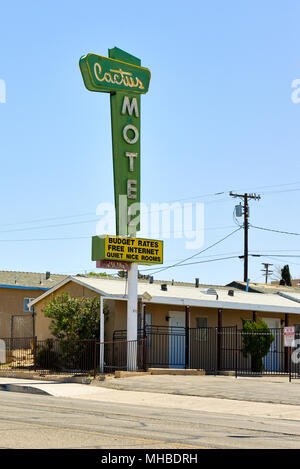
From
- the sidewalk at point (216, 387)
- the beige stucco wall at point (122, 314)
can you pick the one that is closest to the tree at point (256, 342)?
the beige stucco wall at point (122, 314)

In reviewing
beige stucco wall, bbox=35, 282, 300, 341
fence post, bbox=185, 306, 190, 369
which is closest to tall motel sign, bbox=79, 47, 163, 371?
beige stucco wall, bbox=35, 282, 300, 341

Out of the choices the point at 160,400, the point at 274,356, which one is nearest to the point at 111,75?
the point at 160,400

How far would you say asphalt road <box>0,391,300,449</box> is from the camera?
10289 millimetres

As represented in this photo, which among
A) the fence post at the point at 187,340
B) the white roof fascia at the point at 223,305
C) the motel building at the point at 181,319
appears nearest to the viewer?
the white roof fascia at the point at 223,305

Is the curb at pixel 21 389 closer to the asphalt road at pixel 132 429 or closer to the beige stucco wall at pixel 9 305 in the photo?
the asphalt road at pixel 132 429

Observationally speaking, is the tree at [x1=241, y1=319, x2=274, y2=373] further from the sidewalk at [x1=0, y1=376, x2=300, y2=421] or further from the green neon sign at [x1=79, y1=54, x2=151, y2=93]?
the green neon sign at [x1=79, y1=54, x2=151, y2=93]

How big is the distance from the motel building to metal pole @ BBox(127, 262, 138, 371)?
0.92 m

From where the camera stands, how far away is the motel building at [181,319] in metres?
30.8

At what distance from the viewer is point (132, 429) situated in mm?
12117

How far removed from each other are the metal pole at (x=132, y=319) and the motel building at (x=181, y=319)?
92cm

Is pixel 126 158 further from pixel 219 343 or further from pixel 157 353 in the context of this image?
pixel 219 343

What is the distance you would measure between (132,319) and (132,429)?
16091 millimetres
